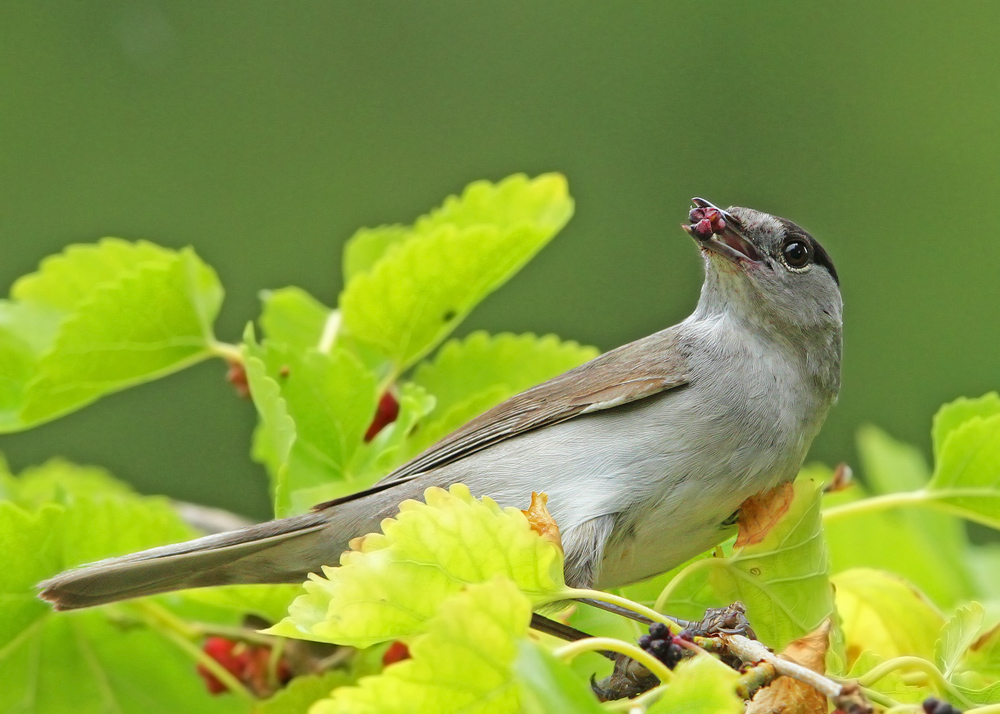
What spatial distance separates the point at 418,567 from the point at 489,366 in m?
1.40

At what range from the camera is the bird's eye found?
2955 millimetres

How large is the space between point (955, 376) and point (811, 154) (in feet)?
8.42

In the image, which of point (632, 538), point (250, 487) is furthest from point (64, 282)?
point (250, 487)

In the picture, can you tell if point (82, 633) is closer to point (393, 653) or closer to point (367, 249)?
point (393, 653)

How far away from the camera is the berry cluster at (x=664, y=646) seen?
1799mm

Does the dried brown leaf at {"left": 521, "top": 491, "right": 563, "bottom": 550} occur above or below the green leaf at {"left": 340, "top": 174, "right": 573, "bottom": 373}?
below

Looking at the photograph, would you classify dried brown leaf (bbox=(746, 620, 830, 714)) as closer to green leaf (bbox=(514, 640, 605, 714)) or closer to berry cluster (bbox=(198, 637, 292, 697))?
green leaf (bbox=(514, 640, 605, 714))

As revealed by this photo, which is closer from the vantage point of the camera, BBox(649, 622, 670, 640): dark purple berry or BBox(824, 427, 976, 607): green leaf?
BBox(649, 622, 670, 640): dark purple berry

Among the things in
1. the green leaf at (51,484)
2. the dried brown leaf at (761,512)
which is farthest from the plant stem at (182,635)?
the dried brown leaf at (761,512)

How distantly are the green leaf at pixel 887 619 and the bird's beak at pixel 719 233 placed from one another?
0.89 m

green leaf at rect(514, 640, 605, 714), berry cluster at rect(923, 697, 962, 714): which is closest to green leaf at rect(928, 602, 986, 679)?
berry cluster at rect(923, 697, 962, 714)

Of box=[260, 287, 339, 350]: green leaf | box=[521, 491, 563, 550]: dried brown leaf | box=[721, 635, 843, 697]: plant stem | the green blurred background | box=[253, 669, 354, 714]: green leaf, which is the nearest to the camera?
box=[721, 635, 843, 697]: plant stem

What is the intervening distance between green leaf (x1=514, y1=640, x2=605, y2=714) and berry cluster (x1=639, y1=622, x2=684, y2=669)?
0.42 meters

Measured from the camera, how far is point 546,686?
1344mm
